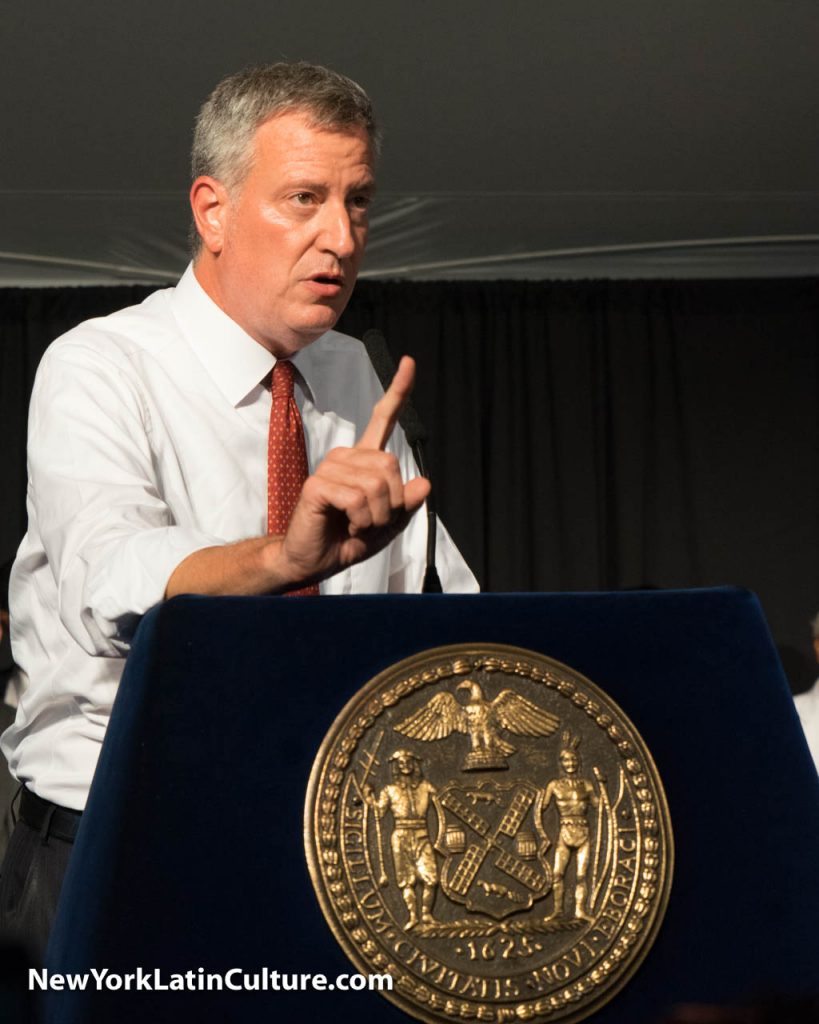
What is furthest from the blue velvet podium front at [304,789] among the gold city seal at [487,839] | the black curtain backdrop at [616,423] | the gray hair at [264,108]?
the black curtain backdrop at [616,423]

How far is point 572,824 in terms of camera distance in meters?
0.82

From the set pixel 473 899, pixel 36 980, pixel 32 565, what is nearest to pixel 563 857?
pixel 473 899

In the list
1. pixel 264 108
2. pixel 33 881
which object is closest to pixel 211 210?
pixel 264 108

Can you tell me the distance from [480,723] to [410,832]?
81 mm

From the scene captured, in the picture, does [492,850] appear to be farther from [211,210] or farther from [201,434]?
[211,210]

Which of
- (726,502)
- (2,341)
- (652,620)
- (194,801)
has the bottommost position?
(194,801)

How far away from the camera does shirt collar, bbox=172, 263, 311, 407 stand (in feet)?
4.77

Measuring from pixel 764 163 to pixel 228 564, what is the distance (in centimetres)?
402

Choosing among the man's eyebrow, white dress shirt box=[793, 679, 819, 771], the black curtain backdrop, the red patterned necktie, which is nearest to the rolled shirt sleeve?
the red patterned necktie

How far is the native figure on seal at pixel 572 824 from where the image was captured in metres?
0.82

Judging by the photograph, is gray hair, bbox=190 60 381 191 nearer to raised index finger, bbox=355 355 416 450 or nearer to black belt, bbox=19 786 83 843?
raised index finger, bbox=355 355 416 450

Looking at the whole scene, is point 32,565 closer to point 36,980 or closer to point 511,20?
point 36,980

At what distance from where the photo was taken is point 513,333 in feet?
18.4

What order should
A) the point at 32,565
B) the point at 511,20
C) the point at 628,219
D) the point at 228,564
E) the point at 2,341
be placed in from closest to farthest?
the point at 228,564, the point at 32,565, the point at 511,20, the point at 628,219, the point at 2,341
